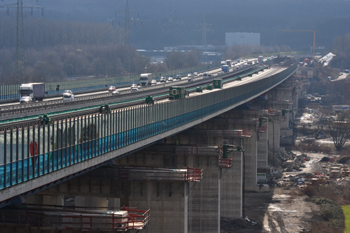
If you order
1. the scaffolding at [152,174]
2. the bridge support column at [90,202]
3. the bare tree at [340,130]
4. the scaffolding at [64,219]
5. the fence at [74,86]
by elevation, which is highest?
the fence at [74,86]

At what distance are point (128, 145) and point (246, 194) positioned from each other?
123ft

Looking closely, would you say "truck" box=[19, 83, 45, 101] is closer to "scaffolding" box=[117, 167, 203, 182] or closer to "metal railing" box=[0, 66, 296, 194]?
"metal railing" box=[0, 66, 296, 194]

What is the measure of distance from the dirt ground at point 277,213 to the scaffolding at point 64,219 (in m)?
26.3

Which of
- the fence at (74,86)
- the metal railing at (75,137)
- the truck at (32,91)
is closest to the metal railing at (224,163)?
the metal railing at (75,137)

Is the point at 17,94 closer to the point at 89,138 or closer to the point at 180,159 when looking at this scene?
the point at 180,159

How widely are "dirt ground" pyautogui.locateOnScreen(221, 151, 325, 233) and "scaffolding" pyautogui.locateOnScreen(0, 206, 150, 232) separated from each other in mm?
26317

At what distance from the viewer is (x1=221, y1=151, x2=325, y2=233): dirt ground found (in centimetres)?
5541

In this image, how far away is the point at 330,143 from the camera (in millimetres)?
114875

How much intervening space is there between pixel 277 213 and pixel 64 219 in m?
36.1

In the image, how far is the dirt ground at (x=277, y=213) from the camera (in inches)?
2181

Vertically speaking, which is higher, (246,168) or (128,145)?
(128,145)

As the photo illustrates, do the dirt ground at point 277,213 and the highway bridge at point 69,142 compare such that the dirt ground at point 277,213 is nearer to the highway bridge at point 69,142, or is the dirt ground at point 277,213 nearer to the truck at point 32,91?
the highway bridge at point 69,142

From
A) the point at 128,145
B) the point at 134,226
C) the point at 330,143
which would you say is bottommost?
the point at 330,143

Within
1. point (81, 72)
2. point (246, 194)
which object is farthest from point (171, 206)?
point (81, 72)
